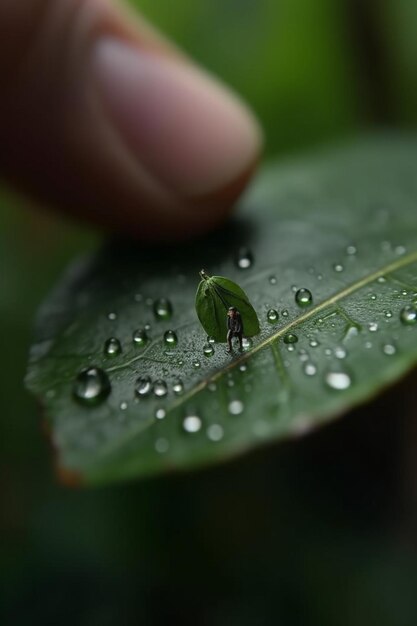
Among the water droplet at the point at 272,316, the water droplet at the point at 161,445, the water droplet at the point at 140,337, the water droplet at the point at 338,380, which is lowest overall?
the water droplet at the point at 338,380

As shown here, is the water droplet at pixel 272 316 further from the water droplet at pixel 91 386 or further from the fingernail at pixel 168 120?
the fingernail at pixel 168 120

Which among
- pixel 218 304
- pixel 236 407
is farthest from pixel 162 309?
pixel 236 407

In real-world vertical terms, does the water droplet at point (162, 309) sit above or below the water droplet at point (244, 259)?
below

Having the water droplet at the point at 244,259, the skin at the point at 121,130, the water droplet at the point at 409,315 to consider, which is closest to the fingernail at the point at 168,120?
the skin at the point at 121,130

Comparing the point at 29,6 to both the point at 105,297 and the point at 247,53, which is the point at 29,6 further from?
the point at 247,53

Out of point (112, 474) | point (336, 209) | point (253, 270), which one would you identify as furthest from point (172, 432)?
point (336, 209)

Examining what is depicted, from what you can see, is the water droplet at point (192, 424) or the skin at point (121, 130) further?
the skin at point (121, 130)

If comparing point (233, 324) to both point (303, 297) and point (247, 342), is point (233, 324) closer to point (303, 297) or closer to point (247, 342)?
point (247, 342)
